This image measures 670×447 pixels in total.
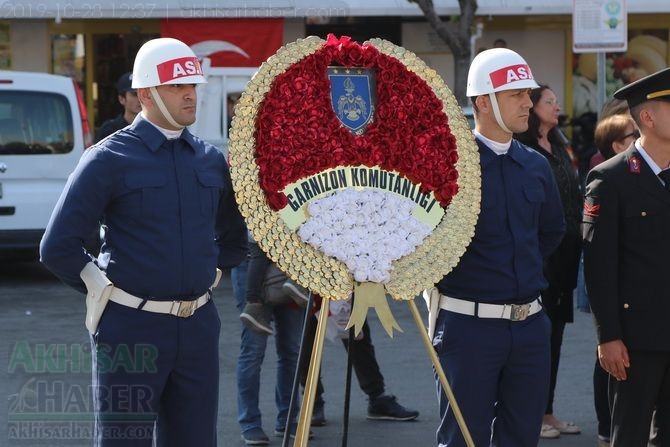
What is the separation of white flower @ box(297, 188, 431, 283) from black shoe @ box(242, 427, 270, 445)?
2374 millimetres

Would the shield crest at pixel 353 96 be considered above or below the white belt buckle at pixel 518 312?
above

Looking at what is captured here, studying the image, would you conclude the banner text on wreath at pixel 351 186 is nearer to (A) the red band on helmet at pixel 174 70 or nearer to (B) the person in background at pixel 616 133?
(A) the red band on helmet at pixel 174 70

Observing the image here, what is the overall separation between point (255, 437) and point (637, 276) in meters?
2.69

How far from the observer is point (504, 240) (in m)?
5.39

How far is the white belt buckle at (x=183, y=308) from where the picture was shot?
4945 mm

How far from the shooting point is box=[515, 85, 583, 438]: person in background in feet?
23.5

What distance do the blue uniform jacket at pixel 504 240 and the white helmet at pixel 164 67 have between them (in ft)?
4.54

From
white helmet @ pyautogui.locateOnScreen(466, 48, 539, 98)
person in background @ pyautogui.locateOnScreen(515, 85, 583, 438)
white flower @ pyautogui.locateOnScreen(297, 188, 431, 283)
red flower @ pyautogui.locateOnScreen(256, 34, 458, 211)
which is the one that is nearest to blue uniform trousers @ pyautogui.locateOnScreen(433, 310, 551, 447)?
white flower @ pyautogui.locateOnScreen(297, 188, 431, 283)

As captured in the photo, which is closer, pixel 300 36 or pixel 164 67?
pixel 164 67

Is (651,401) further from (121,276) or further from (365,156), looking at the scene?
(121,276)

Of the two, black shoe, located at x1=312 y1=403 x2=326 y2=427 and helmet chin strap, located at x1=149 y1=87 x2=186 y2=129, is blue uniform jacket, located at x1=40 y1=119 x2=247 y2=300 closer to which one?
helmet chin strap, located at x1=149 y1=87 x2=186 y2=129

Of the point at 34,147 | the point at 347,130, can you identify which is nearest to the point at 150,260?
the point at 347,130

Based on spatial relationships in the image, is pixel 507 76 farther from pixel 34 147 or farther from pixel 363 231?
pixel 34 147

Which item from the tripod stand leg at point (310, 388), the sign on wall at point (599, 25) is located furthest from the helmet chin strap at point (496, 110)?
the sign on wall at point (599, 25)
